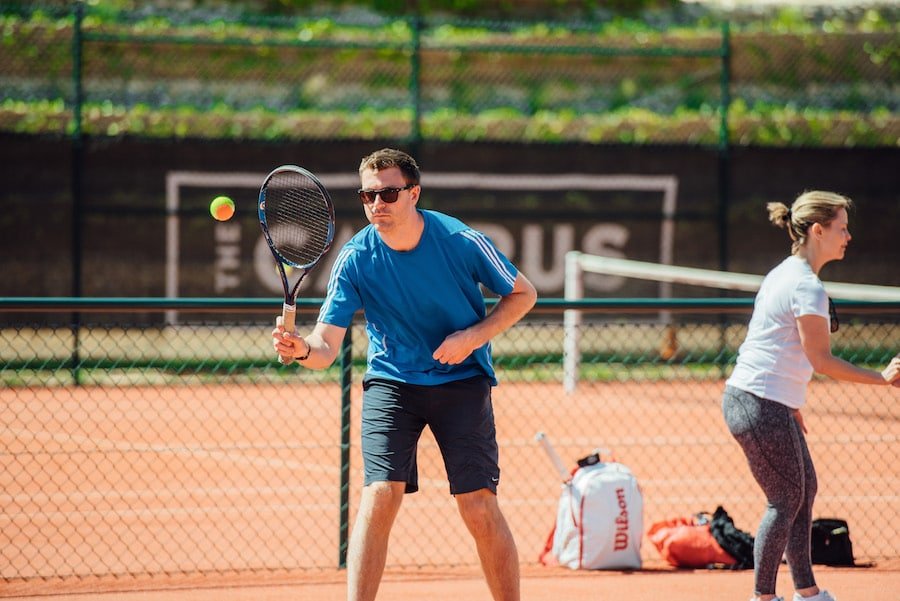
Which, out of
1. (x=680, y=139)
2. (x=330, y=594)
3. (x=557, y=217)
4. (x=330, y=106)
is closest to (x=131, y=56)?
(x=330, y=106)

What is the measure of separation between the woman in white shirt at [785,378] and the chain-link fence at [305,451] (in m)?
1.43

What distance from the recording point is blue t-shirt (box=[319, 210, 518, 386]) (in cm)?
401

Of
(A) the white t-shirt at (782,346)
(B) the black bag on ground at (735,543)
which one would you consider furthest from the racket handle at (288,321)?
(B) the black bag on ground at (735,543)

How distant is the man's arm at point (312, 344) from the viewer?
3.70m

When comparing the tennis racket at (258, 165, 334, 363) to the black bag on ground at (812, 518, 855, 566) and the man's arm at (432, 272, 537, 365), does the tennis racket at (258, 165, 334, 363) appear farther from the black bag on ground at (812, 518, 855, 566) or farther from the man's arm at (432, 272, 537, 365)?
the black bag on ground at (812, 518, 855, 566)

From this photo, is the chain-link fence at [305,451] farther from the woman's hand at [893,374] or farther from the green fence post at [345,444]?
the woman's hand at [893,374]

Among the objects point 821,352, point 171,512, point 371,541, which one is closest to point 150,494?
point 171,512

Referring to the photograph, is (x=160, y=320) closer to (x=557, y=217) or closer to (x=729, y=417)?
(x=557, y=217)

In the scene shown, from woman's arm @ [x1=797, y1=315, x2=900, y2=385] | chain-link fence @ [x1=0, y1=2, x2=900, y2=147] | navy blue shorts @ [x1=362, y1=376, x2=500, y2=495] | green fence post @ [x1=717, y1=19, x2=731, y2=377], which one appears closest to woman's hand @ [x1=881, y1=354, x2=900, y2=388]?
woman's arm @ [x1=797, y1=315, x2=900, y2=385]

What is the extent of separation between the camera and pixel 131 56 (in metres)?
14.1

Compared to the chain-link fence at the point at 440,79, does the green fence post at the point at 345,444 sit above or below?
below

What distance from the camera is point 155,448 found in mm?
8328

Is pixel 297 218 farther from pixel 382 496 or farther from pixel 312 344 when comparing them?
pixel 382 496

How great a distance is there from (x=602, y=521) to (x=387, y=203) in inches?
91.0
